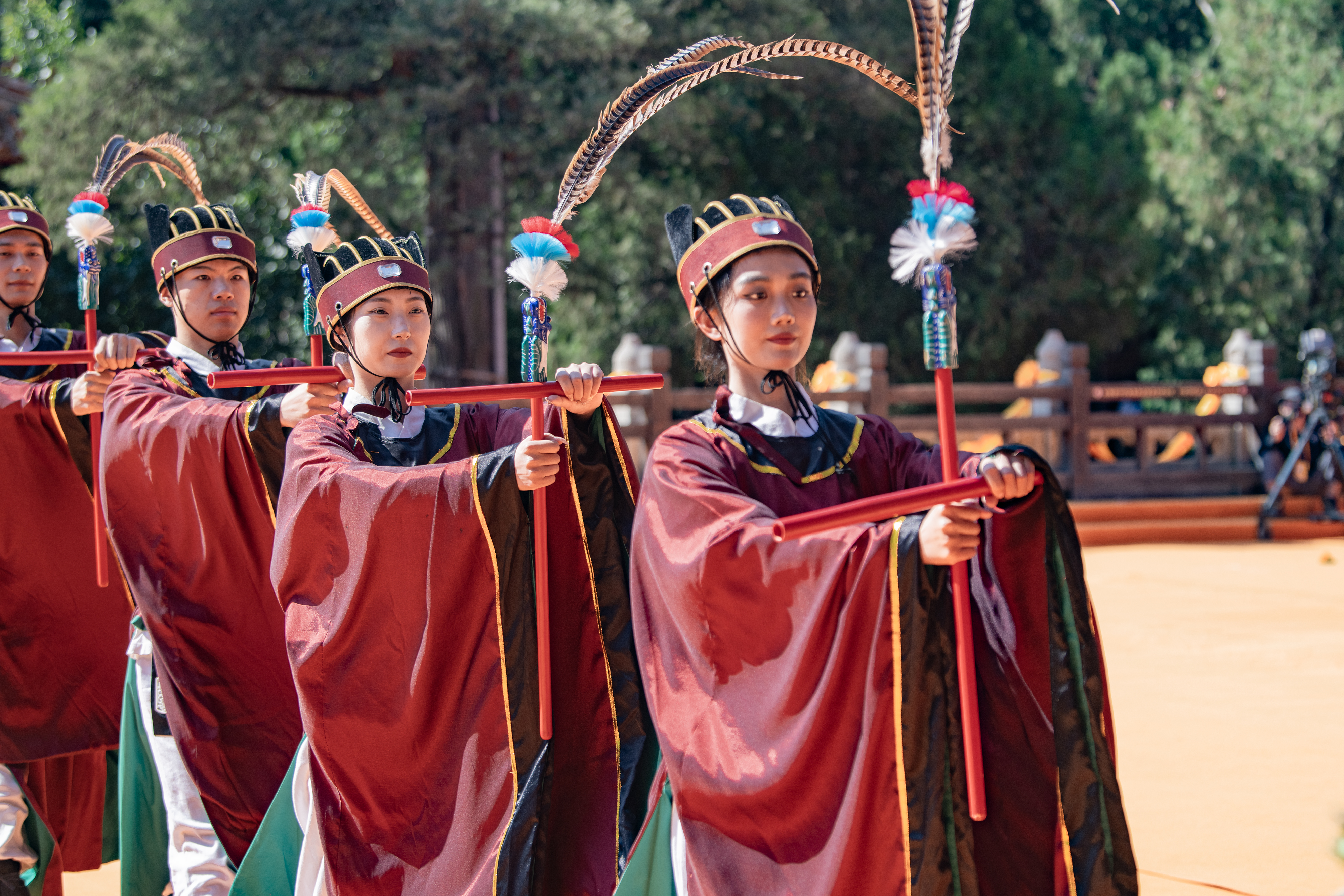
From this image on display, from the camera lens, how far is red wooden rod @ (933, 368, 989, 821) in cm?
234

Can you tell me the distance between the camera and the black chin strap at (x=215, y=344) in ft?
14.3

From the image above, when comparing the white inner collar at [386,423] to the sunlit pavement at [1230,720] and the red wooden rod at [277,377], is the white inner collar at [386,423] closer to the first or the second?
the red wooden rod at [277,377]

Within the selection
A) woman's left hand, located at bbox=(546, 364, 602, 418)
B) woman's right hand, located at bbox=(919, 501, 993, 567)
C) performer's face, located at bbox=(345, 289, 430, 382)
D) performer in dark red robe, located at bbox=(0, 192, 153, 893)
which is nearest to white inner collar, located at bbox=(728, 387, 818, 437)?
woman's left hand, located at bbox=(546, 364, 602, 418)

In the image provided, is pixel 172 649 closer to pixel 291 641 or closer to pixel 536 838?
pixel 291 641

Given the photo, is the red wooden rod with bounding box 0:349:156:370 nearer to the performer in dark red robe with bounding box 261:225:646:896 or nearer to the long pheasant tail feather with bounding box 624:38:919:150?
the performer in dark red robe with bounding box 261:225:646:896

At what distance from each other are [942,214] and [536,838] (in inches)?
67.9

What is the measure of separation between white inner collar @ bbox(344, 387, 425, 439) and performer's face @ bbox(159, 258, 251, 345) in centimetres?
96

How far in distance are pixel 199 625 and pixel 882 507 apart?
248 centimetres

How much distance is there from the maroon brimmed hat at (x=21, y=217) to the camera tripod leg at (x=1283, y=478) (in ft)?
37.0

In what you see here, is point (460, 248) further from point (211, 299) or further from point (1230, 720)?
point (1230, 720)

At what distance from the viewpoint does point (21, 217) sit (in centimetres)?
491

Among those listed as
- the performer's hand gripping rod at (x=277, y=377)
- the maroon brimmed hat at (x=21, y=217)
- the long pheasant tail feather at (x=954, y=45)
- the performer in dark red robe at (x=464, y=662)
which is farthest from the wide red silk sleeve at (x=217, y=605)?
the long pheasant tail feather at (x=954, y=45)

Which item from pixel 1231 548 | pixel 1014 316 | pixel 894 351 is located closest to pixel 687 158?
pixel 894 351

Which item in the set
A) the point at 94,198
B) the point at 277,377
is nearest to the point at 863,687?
the point at 277,377
